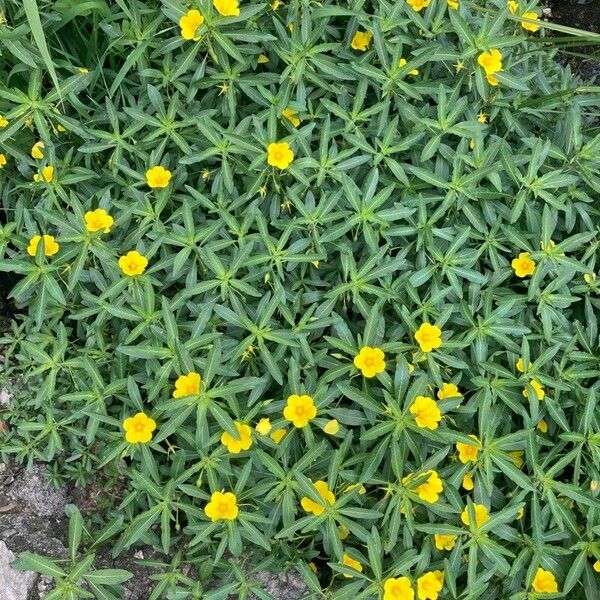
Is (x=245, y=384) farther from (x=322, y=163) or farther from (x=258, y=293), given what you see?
(x=322, y=163)

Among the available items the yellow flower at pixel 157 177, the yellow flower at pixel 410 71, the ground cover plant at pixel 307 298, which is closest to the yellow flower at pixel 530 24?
the ground cover plant at pixel 307 298

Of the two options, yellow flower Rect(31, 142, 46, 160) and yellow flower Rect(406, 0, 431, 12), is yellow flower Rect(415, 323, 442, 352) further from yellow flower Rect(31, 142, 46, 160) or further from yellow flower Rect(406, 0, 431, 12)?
yellow flower Rect(31, 142, 46, 160)

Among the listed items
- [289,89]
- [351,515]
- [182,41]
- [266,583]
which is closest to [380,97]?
[289,89]

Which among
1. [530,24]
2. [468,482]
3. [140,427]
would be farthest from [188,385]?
[530,24]

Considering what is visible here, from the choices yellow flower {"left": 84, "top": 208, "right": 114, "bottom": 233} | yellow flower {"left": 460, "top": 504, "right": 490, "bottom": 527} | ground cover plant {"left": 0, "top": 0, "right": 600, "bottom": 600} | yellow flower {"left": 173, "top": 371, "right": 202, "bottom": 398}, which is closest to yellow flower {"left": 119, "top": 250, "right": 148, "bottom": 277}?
ground cover plant {"left": 0, "top": 0, "right": 600, "bottom": 600}

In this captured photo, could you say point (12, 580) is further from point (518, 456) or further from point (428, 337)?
point (518, 456)

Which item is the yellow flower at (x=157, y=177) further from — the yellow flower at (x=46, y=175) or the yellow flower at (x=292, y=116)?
the yellow flower at (x=292, y=116)
